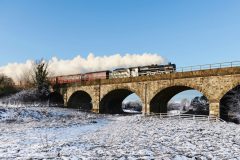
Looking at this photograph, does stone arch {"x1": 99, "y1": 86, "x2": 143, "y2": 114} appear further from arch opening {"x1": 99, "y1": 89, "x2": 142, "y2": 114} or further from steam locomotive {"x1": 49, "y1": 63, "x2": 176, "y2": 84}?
steam locomotive {"x1": 49, "y1": 63, "x2": 176, "y2": 84}

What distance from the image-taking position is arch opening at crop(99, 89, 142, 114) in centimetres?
4985

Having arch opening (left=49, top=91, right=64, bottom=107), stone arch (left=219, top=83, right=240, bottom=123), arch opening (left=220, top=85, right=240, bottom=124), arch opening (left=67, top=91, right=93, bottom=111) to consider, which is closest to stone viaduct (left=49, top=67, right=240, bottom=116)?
arch opening (left=67, top=91, right=93, bottom=111)

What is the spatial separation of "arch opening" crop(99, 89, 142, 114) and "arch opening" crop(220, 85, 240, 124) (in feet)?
55.8

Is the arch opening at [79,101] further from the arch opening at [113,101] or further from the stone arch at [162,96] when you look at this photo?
the stone arch at [162,96]

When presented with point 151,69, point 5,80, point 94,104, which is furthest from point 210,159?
point 5,80

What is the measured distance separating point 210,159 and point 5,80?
247 feet

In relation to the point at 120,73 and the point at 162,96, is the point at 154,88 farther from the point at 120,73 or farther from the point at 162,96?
the point at 120,73

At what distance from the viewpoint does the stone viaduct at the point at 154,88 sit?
34.1 m

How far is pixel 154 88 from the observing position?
4150cm

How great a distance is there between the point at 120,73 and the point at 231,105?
2142 cm

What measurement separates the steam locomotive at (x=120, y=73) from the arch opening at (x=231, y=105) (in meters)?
9.23

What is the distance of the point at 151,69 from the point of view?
155 ft

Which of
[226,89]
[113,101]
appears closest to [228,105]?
[226,89]

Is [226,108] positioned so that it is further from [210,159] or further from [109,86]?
[210,159]
